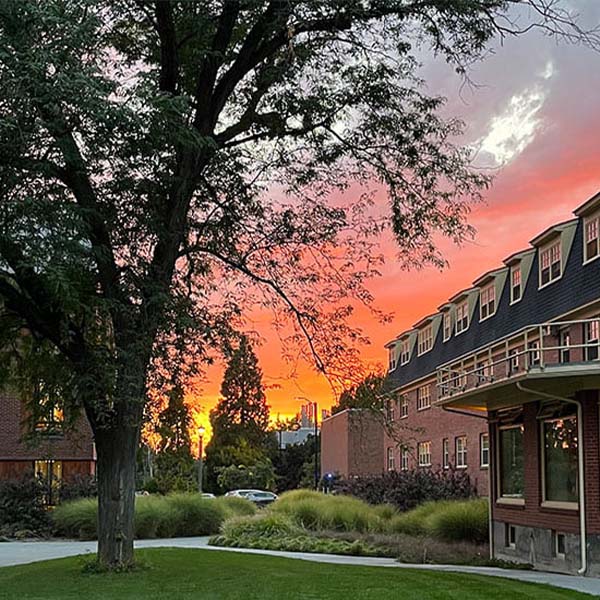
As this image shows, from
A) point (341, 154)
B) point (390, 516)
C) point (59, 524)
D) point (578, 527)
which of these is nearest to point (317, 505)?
point (390, 516)

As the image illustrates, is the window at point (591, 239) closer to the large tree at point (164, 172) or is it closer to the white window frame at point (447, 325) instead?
the large tree at point (164, 172)

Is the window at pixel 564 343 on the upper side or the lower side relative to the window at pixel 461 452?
upper

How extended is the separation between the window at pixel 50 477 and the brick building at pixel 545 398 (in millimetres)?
15010

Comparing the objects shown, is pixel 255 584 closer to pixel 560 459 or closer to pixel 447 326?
pixel 560 459

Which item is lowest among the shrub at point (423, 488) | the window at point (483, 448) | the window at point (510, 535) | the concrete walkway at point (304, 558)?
the concrete walkway at point (304, 558)

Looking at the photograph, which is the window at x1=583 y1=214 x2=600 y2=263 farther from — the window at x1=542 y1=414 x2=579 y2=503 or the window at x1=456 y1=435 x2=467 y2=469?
the window at x1=456 y1=435 x2=467 y2=469

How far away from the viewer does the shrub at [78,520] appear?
30.2m

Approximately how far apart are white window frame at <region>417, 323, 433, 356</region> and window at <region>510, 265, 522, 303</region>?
13663 millimetres

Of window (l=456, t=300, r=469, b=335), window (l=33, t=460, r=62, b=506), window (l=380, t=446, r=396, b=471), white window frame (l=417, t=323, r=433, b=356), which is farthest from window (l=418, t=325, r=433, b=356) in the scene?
window (l=33, t=460, r=62, b=506)

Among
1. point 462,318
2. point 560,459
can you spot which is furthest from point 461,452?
point 560,459

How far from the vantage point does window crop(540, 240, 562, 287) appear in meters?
27.9

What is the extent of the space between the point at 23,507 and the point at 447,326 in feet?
65.7

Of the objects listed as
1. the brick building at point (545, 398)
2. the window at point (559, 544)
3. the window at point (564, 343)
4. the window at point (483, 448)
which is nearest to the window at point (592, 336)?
the brick building at point (545, 398)

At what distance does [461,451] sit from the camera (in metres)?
38.4
